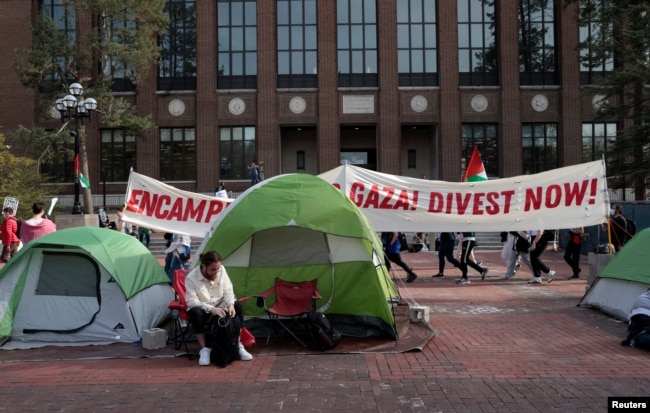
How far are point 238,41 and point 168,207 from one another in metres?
26.7

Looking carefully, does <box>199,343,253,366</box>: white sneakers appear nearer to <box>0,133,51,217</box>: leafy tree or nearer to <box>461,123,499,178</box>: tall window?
<box>0,133,51,217</box>: leafy tree

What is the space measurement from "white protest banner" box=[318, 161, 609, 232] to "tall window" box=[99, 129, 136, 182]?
87.5 ft

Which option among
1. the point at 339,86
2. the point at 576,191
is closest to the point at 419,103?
the point at 339,86

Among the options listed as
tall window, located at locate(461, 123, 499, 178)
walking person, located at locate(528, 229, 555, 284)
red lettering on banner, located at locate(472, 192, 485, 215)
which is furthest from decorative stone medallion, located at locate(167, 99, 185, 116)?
red lettering on banner, located at locate(472, 192, 485, 215)

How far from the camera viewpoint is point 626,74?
24266 millimetres

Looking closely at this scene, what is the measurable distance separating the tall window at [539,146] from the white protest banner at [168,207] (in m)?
28.6

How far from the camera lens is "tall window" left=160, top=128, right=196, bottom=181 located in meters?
35.2

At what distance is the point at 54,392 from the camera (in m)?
6.15

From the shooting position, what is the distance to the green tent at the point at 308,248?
8.35m

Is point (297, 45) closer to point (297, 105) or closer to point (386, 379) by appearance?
point (297, 105)

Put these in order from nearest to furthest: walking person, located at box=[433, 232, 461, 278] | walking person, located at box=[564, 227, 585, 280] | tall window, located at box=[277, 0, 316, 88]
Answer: walking person, located at box=[433, 232, 461, 278], walking person, located at box=[564, 227, 585, 280], tall window, located at box=[277, 0, 316, 88]

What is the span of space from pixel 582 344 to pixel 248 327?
4.62 meters

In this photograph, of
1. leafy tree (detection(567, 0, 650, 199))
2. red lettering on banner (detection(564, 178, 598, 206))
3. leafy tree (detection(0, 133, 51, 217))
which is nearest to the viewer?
red lettering on banner (detection(564, 178, 598, 206))

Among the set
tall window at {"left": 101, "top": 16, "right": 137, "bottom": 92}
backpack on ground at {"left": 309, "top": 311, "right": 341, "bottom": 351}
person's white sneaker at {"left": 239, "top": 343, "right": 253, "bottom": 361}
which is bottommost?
person's white sneaker at {"left": 239, "top": 343, "right": 253, "bottom": 361}
